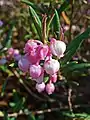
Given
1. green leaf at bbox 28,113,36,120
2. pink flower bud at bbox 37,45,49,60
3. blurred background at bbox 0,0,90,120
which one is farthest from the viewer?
blurred background at bbox 0,0,90,120

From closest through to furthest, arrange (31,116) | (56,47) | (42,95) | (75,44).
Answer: (56,47) < (75,44) < (31,116) < (42,95)

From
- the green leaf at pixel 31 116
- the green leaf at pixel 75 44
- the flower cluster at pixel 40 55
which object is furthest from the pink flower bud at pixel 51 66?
the green leaf at pixel 31 116

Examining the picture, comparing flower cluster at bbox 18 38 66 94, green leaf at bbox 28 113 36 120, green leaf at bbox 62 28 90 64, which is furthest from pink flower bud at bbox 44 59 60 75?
green leaf at bbox 28 113 36 120

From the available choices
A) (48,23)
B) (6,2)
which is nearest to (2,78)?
(6,2)

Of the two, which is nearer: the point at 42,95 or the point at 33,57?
the point at 33,57

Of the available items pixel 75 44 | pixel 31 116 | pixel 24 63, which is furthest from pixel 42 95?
pixel 24 63

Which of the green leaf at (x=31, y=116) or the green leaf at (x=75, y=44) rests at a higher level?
the green leaf at (x=75, y=44)

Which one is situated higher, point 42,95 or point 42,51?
point 42,51

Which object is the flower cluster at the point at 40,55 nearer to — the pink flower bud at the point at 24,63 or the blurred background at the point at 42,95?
the pink flower bud at the point at 24,63

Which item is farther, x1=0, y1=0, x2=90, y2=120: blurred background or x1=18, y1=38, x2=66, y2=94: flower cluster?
x1=0, y1=0, x2=90, y2=120: blurred background

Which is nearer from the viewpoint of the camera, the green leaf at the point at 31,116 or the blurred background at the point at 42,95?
the green leaf at the point at 31,116

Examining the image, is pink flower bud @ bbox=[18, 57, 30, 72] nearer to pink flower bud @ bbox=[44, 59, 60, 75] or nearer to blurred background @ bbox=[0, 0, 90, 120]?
pink flower bud @ bbox=[44, 59, 60, 75]

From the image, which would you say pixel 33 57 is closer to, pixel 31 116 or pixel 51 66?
pixel 51 66

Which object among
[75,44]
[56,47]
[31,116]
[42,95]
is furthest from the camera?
[42,95]
